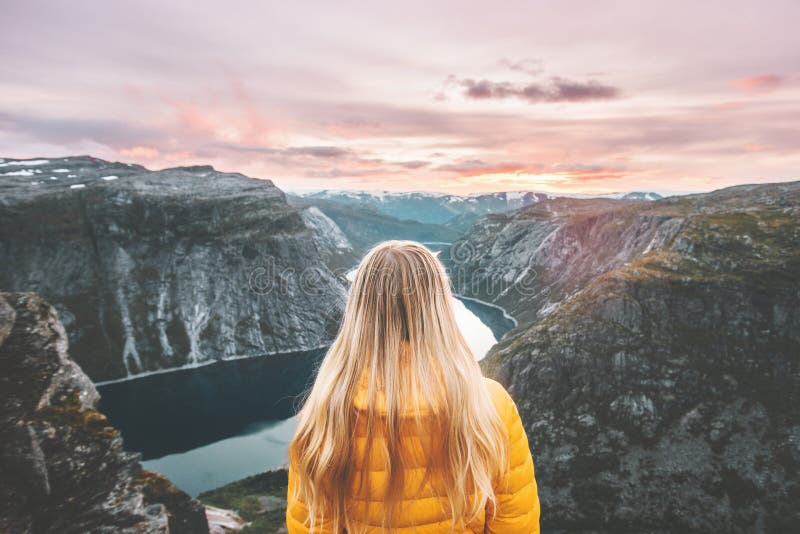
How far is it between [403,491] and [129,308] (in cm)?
18436

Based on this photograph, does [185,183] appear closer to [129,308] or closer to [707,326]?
[129,308]

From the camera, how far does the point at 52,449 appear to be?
1770cm

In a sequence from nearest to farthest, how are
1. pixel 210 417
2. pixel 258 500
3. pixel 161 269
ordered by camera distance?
pixel 258 500 → pixel 210 417 → pixel 161 269

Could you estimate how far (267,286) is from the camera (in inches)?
6978

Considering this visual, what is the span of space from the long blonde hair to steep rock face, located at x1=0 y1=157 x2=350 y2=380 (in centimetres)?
16009

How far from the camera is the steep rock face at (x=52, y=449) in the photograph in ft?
55.0

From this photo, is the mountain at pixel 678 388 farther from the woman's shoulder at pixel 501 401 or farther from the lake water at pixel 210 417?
the woman's shoulder at pixel 501 401

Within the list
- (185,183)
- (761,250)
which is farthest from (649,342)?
(185,183)

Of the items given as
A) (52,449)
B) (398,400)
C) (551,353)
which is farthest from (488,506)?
(551,353)

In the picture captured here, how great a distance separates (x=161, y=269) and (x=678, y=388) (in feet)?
576

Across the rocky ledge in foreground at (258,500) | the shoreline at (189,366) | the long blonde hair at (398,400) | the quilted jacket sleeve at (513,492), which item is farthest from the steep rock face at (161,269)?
the quilted jacket sleeve at (513,492)

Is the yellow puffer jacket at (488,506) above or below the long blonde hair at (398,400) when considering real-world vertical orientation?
below

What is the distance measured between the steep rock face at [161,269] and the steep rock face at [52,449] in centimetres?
13747

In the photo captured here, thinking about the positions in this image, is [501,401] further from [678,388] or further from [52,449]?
[678,388]
